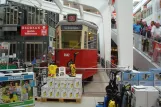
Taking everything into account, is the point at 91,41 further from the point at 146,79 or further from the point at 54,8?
the point at 54,8

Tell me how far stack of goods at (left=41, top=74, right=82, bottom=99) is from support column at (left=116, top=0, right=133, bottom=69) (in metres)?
3.56

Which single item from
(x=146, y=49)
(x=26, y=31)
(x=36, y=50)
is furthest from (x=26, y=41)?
(x=146, y=49)

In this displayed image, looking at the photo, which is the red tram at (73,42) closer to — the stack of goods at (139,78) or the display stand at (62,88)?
the display stand at (62,88)

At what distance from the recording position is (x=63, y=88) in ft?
29.3

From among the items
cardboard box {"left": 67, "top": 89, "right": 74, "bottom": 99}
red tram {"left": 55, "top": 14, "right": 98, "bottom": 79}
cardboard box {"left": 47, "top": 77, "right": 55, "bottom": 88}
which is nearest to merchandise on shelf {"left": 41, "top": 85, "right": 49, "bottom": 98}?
cardboard box {"left": 47, "top": 77, "right": 55, "bottom": 88}

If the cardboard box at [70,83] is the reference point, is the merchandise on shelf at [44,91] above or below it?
below

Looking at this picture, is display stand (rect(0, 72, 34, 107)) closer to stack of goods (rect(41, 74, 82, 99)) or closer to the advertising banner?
stack of goods (rect(41, 74, 82, 99))

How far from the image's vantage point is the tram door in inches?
1193

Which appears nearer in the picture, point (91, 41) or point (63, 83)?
point (63, 83)

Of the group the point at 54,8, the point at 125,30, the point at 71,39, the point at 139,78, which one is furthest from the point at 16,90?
the point at 54,8

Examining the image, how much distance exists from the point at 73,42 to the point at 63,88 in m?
3.94

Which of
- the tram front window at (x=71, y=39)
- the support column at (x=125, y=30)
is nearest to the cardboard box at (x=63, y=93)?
the tram front window at (x=71, y=39)

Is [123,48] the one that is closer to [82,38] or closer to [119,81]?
[82,38]

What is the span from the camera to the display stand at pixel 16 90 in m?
6.41
